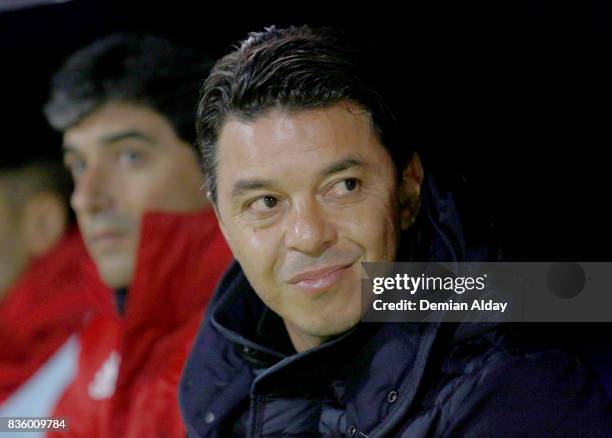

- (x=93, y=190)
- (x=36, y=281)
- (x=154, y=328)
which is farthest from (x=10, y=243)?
(x=154, y=328)

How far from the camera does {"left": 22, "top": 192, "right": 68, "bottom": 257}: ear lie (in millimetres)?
1581

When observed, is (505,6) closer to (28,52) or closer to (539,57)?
(539,57)

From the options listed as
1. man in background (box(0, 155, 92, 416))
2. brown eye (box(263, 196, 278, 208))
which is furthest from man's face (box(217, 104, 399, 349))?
man in background (box(0, 155, 92, 416))

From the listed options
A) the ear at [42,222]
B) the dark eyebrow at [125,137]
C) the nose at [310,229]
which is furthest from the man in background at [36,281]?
the nose at [310,229]

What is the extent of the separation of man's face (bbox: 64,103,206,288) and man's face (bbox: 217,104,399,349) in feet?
1.18

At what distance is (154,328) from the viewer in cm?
143

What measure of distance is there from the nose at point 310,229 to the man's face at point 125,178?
41cm

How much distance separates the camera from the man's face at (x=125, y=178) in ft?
4.80

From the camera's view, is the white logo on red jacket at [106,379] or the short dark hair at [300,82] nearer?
the short dark hair at [300,82]

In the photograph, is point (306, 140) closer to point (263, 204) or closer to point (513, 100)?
point (263, 204)

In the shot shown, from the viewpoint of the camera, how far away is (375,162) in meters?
1.10

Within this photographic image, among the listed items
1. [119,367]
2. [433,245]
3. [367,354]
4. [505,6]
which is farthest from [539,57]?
[119,367]

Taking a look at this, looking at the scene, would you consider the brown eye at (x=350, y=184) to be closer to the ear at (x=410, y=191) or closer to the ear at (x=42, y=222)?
the ear at (x=410, y=191)

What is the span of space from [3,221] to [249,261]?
71 cm
